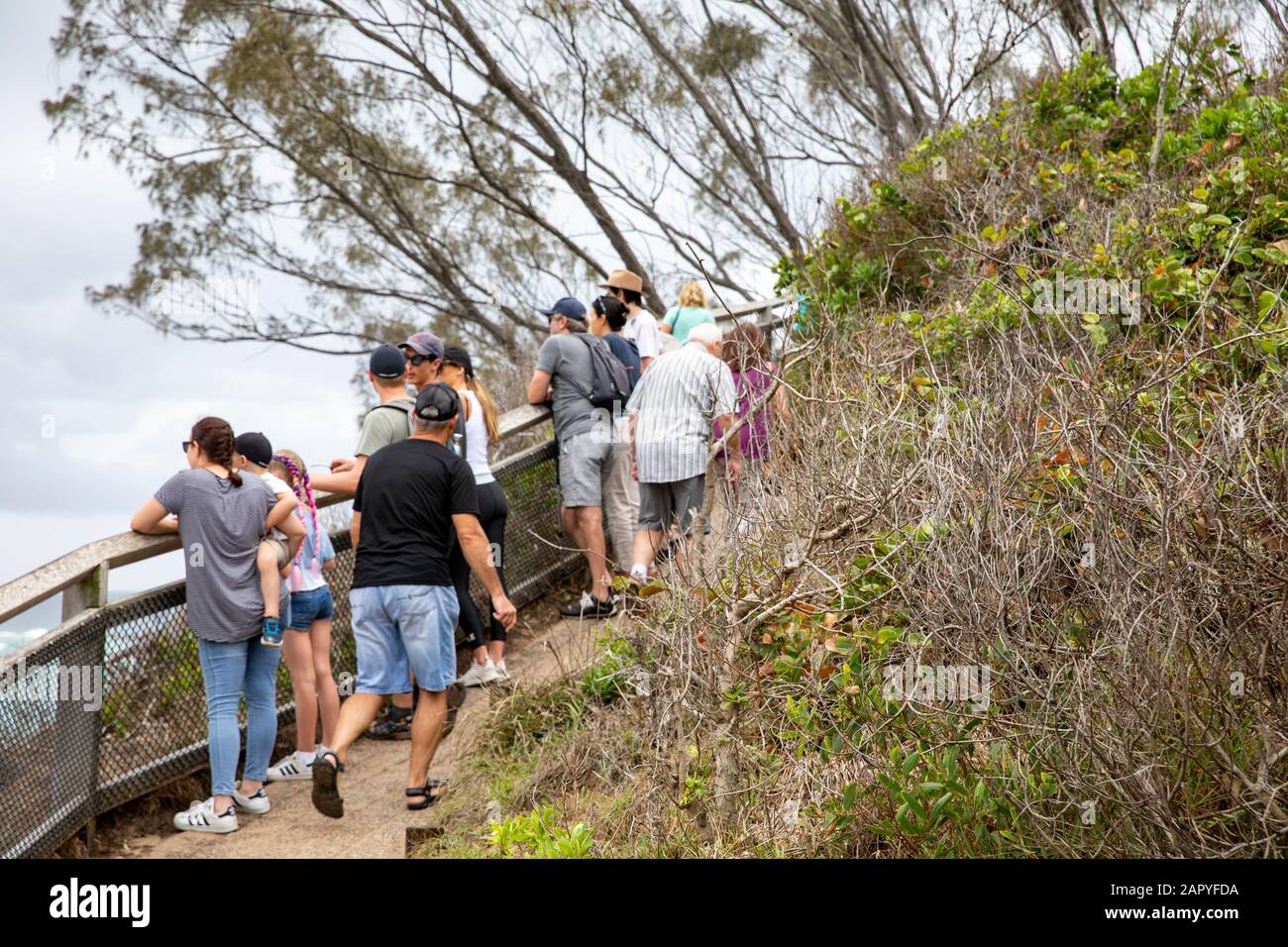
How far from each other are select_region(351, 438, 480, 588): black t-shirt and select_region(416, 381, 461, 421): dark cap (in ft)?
0.44

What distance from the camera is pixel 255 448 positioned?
19.1ft

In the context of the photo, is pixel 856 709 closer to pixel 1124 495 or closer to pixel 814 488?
pixel 814 488

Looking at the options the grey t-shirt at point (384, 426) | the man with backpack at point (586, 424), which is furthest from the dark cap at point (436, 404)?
the man with backpack at point (586, 424)

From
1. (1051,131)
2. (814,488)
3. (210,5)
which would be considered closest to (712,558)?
(814,488)

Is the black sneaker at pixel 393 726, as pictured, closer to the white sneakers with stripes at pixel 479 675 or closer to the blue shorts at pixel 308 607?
the white sneakers with stripes at pixel 479 675

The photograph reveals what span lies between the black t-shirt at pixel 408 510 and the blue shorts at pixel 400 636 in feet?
0.19

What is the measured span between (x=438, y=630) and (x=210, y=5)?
13037 millimetres

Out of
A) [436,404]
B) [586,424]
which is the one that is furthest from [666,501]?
[436,404]

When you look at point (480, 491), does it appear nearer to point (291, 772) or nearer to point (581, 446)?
point (581, 446)

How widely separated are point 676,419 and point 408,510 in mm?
2089

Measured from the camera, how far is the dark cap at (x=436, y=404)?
18.4 ft

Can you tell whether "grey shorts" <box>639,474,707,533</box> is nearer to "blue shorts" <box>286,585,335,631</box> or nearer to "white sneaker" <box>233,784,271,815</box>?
"blue shorts" <box>286,585,335,631</box>

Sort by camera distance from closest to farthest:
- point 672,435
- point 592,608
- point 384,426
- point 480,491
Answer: point 384,426
point 480,491
point 672,435
point 592,608

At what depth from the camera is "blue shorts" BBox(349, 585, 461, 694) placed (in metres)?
5.46
